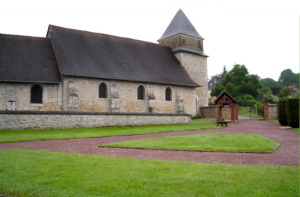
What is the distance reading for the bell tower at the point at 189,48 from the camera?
1447 inches

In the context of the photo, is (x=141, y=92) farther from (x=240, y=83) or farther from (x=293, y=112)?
(x=240, y=83)

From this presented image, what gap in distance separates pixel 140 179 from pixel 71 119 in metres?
15.0

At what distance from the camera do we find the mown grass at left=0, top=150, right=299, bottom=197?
17.3 ft

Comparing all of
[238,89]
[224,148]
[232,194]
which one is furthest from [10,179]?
[238,89]

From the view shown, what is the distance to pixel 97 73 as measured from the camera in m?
26.5

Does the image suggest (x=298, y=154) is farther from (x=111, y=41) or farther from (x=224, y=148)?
(x=111, y=41)

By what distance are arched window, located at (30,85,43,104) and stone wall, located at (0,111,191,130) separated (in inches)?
A: 221

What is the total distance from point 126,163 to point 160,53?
28.3m

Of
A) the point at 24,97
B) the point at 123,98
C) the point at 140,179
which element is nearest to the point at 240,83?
the point at 123,98

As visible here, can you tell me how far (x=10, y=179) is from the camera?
6.02 m

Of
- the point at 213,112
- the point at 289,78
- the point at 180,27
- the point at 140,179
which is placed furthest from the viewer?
the point at 289,78

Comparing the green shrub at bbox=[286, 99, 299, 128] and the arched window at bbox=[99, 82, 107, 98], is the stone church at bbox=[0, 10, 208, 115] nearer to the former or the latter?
the arched window at bbox=[99, 82, 107, 98]

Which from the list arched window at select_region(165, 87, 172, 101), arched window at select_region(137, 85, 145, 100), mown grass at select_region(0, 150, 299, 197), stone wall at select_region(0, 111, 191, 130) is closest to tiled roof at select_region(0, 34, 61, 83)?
stone wall at select_region(0, 111, 191, 130)

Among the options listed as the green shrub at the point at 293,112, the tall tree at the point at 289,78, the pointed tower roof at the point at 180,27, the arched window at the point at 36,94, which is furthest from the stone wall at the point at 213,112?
the tall tree at the point at 289,78
